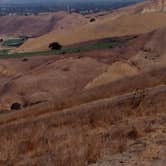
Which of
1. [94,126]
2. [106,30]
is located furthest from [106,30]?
[94,126]

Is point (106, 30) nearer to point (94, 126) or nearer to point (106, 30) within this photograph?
point (106, 30)

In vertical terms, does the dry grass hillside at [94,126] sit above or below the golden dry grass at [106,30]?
below

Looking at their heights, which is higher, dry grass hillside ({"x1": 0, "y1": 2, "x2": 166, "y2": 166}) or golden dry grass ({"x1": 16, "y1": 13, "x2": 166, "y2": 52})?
golden dry grass ({"x1": 16, "y1": 13, "x2": 166, "y2": 52})

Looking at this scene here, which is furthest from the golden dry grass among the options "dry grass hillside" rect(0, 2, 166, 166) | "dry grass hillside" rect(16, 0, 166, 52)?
"dry grass hillside" rect(0, 2, 166, 166)

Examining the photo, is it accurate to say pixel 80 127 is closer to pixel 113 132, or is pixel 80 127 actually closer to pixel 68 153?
pixel 113 132

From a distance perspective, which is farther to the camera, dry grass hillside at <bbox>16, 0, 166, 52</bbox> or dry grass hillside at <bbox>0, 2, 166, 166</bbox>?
dry grass hillside at <bbox>16, 0, 166, 52</bbox>

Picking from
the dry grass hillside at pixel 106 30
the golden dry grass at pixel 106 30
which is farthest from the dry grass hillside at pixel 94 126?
the golden dry grass at pixel 106 30

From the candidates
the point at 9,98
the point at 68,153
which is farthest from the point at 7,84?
the point at 68,153

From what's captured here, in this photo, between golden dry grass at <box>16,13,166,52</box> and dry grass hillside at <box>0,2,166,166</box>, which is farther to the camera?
golden dry grass at <box>16,13,166,52</box>

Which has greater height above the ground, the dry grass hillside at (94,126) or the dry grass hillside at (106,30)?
the dry grass hillside at (106,30)

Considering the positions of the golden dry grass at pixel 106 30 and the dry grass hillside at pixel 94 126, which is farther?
the golden dry grass at pixel 106 30

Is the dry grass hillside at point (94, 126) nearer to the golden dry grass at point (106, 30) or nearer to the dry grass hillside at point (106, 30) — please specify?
the dry grass hillside at point (106, 30)

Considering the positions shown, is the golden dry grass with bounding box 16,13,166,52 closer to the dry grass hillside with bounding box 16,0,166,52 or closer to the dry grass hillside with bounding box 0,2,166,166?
the dry grass hillside with bounding box 16,0,166,52
